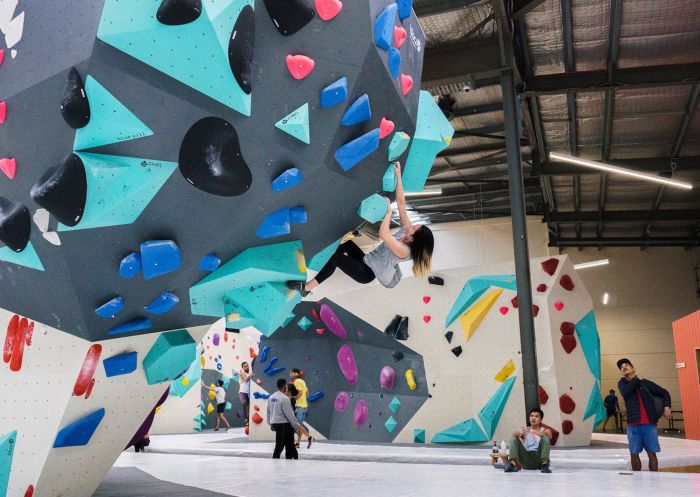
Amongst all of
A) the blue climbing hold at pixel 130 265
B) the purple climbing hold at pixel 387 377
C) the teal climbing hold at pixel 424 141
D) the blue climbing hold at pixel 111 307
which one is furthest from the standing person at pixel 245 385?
the blue climbing hold at pixel 130 265

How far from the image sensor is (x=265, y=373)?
1327 centimetres

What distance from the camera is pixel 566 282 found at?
10805mm

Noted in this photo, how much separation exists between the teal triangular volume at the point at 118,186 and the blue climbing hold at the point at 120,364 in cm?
120

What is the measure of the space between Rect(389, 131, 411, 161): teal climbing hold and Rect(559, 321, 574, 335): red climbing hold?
285 inches

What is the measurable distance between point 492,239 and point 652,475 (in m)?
14.6

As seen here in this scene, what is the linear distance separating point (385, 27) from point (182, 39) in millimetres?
1201

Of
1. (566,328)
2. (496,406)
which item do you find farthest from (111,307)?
(566,328)

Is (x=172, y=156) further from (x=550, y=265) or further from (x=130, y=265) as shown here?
(x=550, y=265)

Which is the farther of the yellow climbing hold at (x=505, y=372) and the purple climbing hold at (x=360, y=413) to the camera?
the purple climbing hold at (x=360, y=413)

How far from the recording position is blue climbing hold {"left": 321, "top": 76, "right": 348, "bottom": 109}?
3.54 metres

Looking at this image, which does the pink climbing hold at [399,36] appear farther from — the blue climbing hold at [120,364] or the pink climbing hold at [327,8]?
the blue climbing hold at [120,364]

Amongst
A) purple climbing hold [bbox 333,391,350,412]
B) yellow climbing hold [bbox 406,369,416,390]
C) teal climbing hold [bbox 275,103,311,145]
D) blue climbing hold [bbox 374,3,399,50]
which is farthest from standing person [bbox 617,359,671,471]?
purple climbing hold [bbox 333,391,350,412]

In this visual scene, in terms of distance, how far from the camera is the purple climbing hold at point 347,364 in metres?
12.0

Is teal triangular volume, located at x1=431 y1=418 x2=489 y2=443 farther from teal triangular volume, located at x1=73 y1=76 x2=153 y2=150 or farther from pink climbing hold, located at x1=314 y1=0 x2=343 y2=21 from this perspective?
teal triangular volume, located at x1=73 y1=76 x2=153 y2=150
